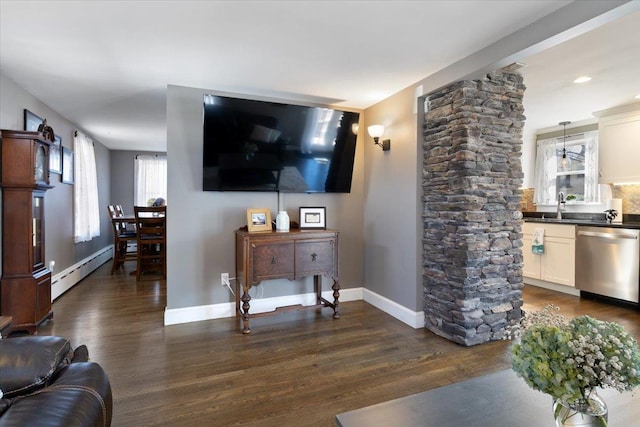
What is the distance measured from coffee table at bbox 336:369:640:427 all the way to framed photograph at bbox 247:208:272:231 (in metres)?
2.26

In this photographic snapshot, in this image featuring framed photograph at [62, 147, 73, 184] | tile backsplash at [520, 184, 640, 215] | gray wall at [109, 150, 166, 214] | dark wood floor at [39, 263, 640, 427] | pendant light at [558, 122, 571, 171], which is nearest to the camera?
dark wood floor at [39, 263, 640, 427]

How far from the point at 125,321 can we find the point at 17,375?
2.28 metres

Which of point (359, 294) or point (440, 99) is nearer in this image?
point (440, 99)

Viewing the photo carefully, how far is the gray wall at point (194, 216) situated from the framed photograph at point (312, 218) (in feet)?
0.90

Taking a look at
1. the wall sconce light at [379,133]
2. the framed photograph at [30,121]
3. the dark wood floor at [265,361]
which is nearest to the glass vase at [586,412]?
the dark wood floor at [265,361]

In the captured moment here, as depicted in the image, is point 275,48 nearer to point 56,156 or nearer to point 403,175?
point 403,175

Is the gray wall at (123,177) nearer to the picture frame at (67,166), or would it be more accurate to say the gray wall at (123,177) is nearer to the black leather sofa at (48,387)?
the picture frame at (67,166)

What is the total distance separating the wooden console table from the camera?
298 cm

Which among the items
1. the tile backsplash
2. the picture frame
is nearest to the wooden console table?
the tile backsplash

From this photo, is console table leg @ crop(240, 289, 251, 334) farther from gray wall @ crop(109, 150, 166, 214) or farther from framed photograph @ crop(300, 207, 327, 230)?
gray wall @ crop(109, 150, 166, 214)

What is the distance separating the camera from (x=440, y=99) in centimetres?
294

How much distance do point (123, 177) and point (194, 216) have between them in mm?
5073

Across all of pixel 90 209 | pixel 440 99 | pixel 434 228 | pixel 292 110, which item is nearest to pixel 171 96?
pixel 292 110

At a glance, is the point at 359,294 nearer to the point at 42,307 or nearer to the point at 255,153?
the point at 255,153
